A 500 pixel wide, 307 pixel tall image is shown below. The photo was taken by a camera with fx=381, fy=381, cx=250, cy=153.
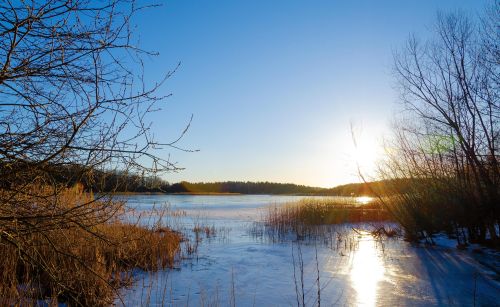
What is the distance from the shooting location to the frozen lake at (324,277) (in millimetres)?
4879

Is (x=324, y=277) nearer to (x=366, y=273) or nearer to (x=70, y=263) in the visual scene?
(x=366, y=273)

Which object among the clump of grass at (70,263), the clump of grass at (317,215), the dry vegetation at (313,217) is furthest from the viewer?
the clump of grass at (317,215)

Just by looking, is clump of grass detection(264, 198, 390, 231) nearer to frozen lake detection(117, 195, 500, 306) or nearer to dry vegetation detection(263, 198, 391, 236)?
dry vegetation detection(263, 198, 391, 236)

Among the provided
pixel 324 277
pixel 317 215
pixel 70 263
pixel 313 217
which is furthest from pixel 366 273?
pixel 317 215

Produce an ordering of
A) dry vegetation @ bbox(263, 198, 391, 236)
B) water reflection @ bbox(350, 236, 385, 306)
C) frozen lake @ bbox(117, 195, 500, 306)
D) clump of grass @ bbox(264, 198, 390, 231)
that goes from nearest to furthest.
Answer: frozen lake @ bbox(117, 195, 500, 306) → water reflection @ bbox(350, 236, 385, 306) → dry vegetation @ bbox(263, 198, 391, 236) → clump of grass @ bbox(264, 198, 390, 231)

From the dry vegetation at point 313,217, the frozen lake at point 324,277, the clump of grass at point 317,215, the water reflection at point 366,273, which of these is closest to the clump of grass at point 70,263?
the frozen lake at point 324,277

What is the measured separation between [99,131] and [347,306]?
12.0ft

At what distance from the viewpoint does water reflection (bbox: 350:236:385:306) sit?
5.09m

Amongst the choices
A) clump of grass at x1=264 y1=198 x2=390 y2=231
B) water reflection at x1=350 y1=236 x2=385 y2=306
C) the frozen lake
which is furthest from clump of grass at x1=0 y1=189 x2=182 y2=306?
clump of grass at x1=264 y1=198 x2=390 y2=231

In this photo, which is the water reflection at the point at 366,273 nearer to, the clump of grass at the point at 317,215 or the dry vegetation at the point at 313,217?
the dry vegetation at the point at 313,217

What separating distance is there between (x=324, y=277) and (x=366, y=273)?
2.88ft

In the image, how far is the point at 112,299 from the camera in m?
4.55

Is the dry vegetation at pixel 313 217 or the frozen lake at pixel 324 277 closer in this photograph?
the frozen lake at pixel 324 277

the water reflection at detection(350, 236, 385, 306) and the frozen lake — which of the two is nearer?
the frozen lake
